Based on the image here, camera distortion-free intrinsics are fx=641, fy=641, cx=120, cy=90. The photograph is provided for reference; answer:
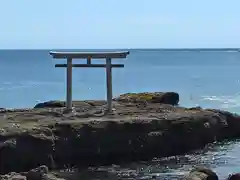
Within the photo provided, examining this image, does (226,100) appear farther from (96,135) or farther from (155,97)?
(96,135)

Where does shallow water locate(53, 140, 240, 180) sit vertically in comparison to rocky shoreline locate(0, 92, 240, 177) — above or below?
below

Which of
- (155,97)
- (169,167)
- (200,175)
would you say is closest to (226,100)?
(155,97)

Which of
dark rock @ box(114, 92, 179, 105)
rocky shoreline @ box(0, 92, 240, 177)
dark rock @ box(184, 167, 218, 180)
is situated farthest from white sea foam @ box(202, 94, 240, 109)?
dark rock @ box(184, 167, 218, 180)

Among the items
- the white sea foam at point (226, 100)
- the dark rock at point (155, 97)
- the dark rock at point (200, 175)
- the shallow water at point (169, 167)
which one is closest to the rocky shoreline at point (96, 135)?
the shallow water at point (169, 167)

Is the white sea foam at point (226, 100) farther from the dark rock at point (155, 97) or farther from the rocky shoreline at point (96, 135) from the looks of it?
the rocky shoreline at point (96, 135)

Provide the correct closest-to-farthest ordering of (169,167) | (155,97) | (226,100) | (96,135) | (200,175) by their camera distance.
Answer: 1. (200,175)
2. (169,167)
3. (96,135)
4. (155,97)
5. (226,100)

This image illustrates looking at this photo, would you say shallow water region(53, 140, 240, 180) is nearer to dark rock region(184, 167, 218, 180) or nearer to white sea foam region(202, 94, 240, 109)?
dark rock region(184, 167, 218, 180)

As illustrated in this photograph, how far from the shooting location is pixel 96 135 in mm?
30156

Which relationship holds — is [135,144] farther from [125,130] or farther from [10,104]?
[10,104]

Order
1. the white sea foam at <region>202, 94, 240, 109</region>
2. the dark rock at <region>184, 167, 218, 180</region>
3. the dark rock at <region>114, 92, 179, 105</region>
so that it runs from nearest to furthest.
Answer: the dark rock at <region>184, 167, 218, 180</region> < the dark rock at <region>114, 92, 179, 105</region> < the white sea foam at <region>202, 94, 240, 109</region>

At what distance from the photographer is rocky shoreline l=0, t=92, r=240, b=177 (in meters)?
27.8

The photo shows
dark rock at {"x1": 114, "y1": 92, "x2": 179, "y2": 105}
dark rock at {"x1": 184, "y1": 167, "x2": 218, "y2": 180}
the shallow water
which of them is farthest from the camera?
dark rock at {"x1": 114, "y1": 92, "x2": 179, "y2": 105}

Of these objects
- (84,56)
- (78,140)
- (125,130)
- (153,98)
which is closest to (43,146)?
(78,140)

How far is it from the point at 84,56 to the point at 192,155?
24.9ft
